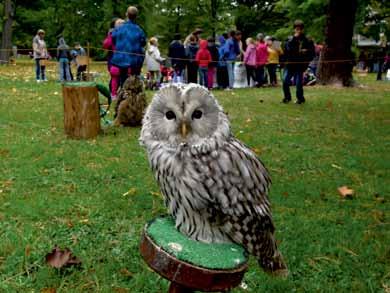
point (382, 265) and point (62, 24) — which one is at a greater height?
point (62, 24)

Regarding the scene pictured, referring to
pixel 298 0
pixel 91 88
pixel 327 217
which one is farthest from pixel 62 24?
pixel 327 217

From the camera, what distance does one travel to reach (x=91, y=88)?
7.54 m

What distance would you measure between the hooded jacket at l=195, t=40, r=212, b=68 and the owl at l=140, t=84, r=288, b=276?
1211 cm

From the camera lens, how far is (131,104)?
859 cm

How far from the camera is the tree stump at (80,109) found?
7.46m

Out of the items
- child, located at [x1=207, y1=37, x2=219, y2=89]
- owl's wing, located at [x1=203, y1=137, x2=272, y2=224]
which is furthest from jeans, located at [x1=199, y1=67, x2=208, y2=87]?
owl's wing, located at [x1=203, y1=137, x2=272, y2=224]

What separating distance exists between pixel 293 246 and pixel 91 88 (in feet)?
14.4

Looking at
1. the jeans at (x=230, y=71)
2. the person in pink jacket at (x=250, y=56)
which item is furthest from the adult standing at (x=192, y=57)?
the person in pink jacket at (x=250, y=56)

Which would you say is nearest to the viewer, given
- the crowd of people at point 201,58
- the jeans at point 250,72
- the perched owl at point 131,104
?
the perched owl at point 131,104

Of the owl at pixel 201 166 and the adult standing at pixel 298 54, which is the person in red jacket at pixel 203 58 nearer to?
the adult standing at pixel 298 54

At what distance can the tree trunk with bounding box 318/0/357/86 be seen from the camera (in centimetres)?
1544

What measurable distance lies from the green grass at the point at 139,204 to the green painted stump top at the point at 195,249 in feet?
3.75

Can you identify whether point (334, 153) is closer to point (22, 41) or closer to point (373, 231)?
point (373, 231)

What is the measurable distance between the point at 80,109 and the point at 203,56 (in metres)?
7.55
